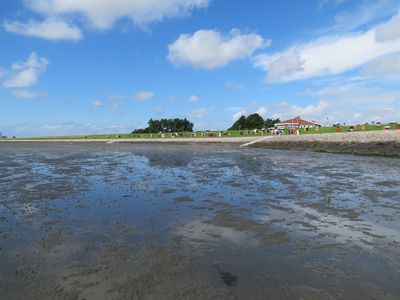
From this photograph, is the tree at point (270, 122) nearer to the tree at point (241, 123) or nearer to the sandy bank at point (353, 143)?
the tree at point (241, 123)

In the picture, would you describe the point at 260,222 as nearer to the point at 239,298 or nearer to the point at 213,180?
the point at 239,298

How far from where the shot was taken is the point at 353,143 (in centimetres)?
4147

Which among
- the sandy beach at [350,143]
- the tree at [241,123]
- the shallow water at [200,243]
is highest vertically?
the tree at [241,123]

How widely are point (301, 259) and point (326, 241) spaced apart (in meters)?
1.54

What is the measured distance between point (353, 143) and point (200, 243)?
37195 mm

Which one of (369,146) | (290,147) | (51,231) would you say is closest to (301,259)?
(51,231)

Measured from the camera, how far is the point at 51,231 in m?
9.93

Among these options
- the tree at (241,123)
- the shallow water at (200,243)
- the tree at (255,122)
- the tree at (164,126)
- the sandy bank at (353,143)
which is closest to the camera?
the shallow water at (200,243)

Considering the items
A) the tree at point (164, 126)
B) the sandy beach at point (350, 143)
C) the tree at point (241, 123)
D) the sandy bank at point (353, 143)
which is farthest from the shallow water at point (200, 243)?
the tree at point (164, 126)

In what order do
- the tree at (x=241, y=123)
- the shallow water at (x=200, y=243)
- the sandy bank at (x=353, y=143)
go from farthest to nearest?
1. the tree at (x=241, y=123)
2. the sandy bank at (x=353, y=143)
3. the shallow water at (x=200, y=243)

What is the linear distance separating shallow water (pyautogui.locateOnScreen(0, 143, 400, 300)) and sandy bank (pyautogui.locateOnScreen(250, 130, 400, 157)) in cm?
2228

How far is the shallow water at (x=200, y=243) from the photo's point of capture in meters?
6.49

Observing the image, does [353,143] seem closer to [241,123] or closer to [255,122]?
[255,122]

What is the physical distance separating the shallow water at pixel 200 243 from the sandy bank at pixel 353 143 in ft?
73.1
